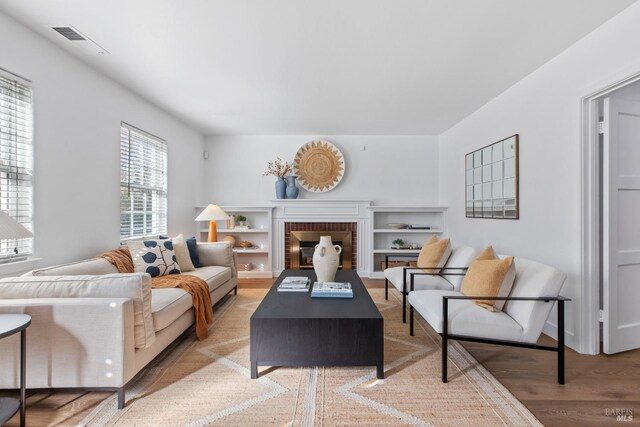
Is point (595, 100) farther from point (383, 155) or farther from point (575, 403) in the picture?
point (383, 155)

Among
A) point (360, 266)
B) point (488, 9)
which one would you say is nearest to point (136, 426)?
point (488, 9)

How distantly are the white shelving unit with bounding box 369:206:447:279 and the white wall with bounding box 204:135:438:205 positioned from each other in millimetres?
233

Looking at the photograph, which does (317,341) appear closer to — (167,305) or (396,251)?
(167,305)

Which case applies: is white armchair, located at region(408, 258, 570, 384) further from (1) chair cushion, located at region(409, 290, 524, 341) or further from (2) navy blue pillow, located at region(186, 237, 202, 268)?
(2) navy blue pillow, located at region(186, 237, 202, 268)

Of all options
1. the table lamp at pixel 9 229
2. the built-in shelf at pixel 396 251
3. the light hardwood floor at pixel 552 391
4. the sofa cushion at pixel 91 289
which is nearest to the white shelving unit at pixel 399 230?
the built-in shelf at pixel 396 251

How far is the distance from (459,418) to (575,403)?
0.75 metres

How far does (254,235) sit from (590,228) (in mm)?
4538

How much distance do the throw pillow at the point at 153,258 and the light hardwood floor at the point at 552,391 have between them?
1.31 meters

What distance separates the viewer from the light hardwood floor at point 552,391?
1.77 m

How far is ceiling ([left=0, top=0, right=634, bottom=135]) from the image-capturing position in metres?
2.14

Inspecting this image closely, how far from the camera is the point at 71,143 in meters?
2.82

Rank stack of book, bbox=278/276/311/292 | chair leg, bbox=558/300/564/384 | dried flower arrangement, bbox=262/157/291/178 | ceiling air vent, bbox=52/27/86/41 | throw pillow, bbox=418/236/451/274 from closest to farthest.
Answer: chair leg, bbox=558/300/564/384 → ceiling air vent, bbox=52/27/86/41 → stack of book, bbox=278/276/311/292 → throw pillow, bbox=418/236/451/274 → dried flower arrangement, bbox=262/157/291/178

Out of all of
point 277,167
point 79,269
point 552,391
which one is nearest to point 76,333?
point 79,269

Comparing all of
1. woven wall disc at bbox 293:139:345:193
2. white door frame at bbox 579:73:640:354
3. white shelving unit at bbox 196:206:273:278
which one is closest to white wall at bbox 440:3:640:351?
white door frame at bbox 579:73:640:354
